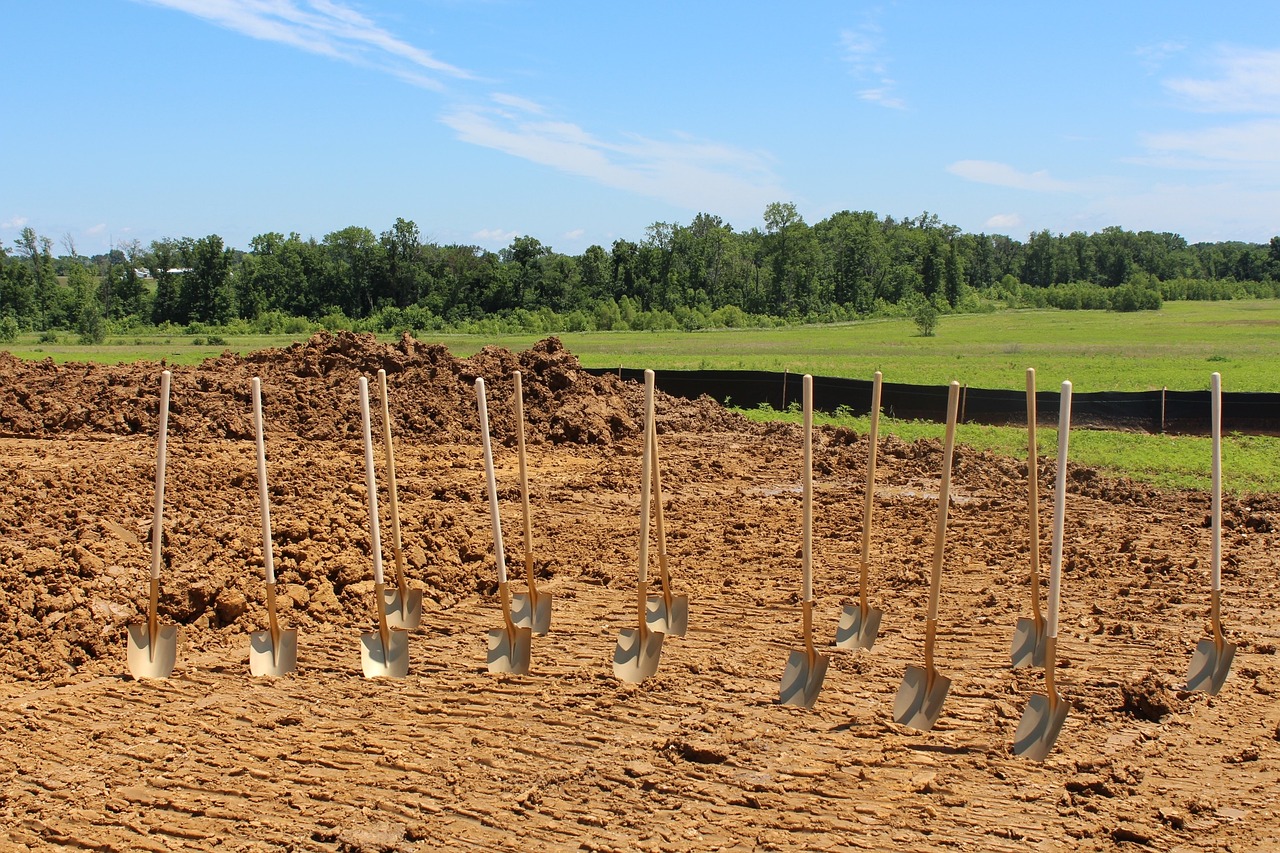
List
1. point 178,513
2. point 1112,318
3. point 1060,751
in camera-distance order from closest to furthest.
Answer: point 1060,751 → point 178,513 → point 1112,318

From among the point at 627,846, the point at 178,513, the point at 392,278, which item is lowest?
the point at 627,846

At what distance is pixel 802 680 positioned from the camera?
18.6 feet

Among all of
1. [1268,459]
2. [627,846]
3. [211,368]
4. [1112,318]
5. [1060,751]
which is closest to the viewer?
[627,846]

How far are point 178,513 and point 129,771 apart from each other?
434cm

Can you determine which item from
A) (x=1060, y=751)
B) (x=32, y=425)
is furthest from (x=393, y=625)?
(x=32, y=425)

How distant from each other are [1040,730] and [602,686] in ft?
8.61

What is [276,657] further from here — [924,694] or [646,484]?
[924,694]

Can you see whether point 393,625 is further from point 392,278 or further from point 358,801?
point 392,278

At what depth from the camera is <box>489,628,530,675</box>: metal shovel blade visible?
6078 millimetres

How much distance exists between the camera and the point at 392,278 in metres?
72.3

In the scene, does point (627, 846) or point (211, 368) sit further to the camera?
point (211, 368)

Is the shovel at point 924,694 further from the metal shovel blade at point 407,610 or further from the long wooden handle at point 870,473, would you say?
the metal shovel blade at point 407,610

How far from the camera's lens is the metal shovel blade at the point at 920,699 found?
17.5ft

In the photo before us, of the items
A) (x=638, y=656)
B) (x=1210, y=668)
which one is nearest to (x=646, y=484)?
(x=638, y=656)
